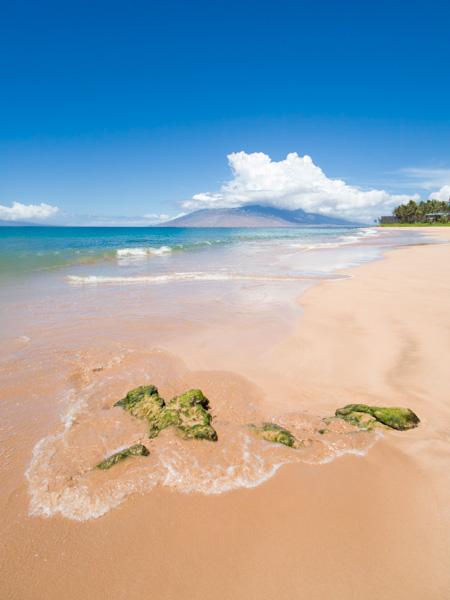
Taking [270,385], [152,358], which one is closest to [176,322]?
[152,358]

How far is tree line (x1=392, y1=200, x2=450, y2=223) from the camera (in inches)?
4200

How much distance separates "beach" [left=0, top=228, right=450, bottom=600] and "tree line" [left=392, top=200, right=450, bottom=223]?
12926 cm

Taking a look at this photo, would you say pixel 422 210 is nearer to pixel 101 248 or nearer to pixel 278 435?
pixel 101 248

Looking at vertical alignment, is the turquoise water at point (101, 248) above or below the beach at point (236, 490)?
above

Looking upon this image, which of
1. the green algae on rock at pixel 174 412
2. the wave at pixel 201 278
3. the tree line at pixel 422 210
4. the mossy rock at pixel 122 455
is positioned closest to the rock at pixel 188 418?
the green algae on rock at pixel 174 412

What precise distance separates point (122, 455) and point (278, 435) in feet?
7.29

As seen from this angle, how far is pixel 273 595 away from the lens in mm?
2387

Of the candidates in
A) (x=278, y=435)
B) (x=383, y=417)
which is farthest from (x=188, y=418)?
(x=383, y=417)

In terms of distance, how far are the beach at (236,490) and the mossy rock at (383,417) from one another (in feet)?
0.62

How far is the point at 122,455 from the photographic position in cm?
373

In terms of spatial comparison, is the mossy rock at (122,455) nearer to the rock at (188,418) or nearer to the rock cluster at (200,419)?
the rock cluster at (200,419)

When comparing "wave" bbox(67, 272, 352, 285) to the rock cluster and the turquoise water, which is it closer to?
the turquoise water

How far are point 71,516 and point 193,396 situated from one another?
221 cm

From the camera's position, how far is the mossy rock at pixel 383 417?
4332 millimetres
